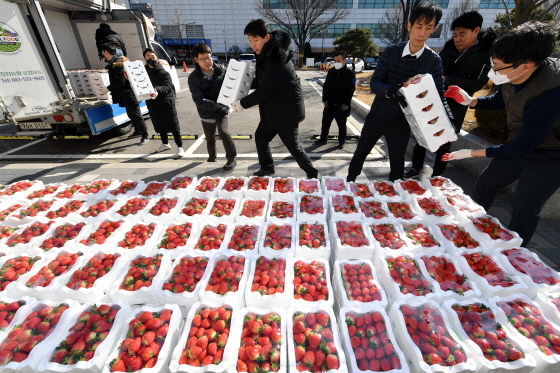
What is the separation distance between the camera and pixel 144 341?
1592mm

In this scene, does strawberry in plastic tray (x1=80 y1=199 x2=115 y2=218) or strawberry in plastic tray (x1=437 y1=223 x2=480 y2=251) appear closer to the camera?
strawberry in plastic tray (x1=437 y1=223 x2=480 y2=251)

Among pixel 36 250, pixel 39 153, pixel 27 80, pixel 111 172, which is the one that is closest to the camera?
pixel 36 250

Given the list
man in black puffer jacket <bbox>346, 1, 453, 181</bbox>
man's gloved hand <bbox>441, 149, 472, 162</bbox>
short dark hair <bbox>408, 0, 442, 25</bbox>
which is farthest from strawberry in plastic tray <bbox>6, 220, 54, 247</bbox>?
short dark hair <bbox>408, 0, 442, 25</bbox>

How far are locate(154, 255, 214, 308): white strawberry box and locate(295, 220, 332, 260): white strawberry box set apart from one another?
2.51 ft

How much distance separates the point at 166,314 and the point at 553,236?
14.6ft

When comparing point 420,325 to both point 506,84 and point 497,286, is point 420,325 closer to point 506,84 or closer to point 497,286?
point 497,286

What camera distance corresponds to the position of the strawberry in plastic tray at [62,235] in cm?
228

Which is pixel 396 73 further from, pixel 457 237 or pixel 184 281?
pixel 184 281

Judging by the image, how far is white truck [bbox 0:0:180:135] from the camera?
14.2 feet

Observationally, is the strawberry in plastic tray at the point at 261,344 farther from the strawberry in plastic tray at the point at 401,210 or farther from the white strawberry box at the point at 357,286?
the strawberry in plastic tray at the point at 401,210

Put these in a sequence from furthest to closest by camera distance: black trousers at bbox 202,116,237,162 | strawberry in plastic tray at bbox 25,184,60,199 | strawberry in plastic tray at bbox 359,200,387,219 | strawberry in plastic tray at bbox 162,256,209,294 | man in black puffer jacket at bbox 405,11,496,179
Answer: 1. black trousers at bbox 202,116,237,162
2. man in black puffer jacket at bbox 405,11,496,179
3. strawberry in plastic tray at bbox 25,184,60,199
4. strawberry in plastic tray at bbox 359,200,387,219
5. strawberry in plastic tray at bbox 162,256,209,294

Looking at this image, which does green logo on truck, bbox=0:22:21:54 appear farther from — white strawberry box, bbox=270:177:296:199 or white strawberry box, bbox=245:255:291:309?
white strawberry box, bbox=245:255:291:309

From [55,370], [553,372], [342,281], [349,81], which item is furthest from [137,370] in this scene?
[349,81]

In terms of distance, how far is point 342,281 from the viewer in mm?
1998
